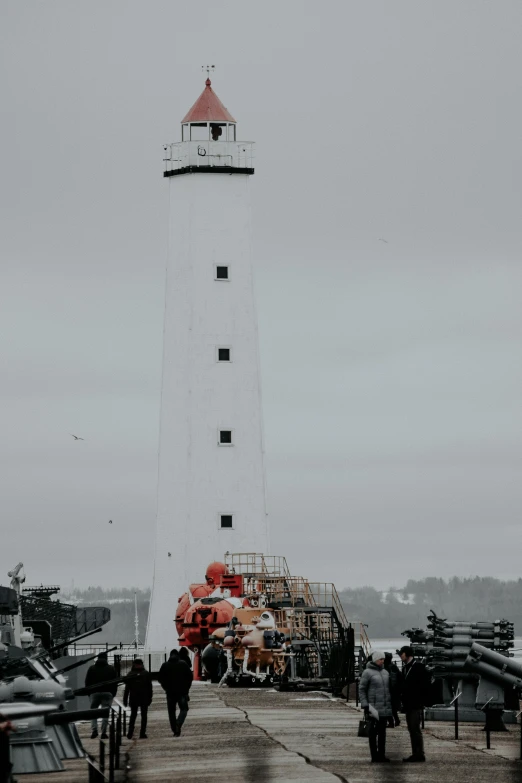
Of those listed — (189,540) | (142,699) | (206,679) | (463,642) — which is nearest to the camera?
(142,699)

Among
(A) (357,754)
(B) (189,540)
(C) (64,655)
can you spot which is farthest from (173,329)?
(A) (357,754)

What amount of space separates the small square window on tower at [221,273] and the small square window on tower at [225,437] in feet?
19.2

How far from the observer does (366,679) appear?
25.5 meters

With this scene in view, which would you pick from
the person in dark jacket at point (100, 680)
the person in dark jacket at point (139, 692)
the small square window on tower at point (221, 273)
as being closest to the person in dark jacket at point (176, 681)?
the person in dark jacket at point (139, 692)

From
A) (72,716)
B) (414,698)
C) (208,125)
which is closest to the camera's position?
(72,716)

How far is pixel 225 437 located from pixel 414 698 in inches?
1377

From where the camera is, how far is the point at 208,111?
209 feet

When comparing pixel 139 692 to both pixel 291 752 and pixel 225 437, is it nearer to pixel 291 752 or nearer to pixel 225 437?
pixel 291 752

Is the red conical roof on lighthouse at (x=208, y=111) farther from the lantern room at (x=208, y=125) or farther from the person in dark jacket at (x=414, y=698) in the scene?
the person in dark jacket at (x=414, y=698)

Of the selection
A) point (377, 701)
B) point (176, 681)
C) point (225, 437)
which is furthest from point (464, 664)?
point (225, 437)

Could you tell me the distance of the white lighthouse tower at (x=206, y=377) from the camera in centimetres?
5947

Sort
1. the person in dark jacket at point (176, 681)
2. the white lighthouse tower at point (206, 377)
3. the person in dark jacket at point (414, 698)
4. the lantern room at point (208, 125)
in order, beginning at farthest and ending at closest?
the lantern room at point (208, 125) → the white lighthouse tower at point (206, 377) → the person in dark jacket at point (176, 681) → the person in dark jacket at point (414, 698)

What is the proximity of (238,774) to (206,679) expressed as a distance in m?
27.9

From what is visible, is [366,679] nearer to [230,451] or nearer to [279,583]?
[279,583]
